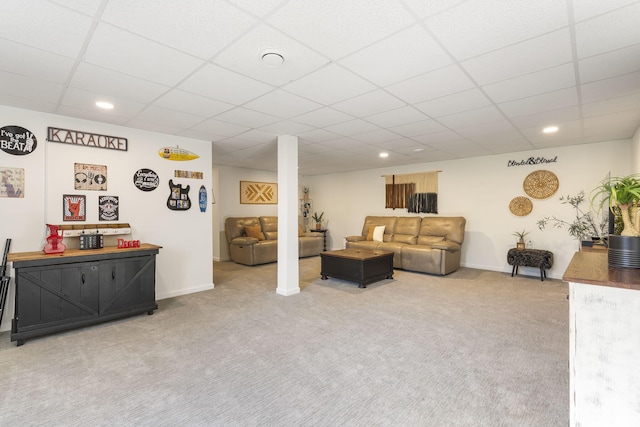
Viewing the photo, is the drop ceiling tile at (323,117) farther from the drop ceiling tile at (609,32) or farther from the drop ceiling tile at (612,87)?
the drop ceiling tile at (612,87)

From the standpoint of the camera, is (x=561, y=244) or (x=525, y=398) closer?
(x=525, y=398)

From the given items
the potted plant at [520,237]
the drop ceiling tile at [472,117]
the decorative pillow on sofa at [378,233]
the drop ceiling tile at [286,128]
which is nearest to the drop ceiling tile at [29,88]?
the drop ceiling tile at [286,128]

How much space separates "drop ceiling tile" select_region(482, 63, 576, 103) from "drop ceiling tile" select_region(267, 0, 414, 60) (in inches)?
58.2

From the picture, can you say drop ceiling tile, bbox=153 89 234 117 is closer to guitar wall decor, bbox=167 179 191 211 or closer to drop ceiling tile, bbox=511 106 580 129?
guitar wall decor, bbox=167 179 191 211

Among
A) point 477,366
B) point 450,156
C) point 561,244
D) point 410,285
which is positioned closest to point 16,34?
point 477,366

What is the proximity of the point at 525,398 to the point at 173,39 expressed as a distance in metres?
3.47

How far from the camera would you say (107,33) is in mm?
1954

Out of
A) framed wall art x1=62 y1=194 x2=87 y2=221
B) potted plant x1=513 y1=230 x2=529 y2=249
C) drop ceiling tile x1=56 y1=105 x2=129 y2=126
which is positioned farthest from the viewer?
potted plant x1=513 y1=230 x2=529 y2=249

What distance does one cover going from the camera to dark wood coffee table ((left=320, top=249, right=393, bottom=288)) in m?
5.09

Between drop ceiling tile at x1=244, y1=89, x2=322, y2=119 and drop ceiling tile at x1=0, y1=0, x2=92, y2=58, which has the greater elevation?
drop ceiling tile at x1=244, y1=89, x2=322, y2=119

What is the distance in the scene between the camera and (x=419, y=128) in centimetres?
426

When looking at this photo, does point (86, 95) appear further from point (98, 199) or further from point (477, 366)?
point (477, 366)

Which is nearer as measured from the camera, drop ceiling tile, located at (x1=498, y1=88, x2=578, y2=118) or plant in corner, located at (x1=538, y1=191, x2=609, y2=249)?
drop ceiling tile, located at (x1=498, y1=88, x2=578, y2=118)

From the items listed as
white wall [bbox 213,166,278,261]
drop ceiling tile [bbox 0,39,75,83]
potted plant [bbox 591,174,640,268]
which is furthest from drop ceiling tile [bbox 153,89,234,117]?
white wall [bbox 213,166,278,261]
